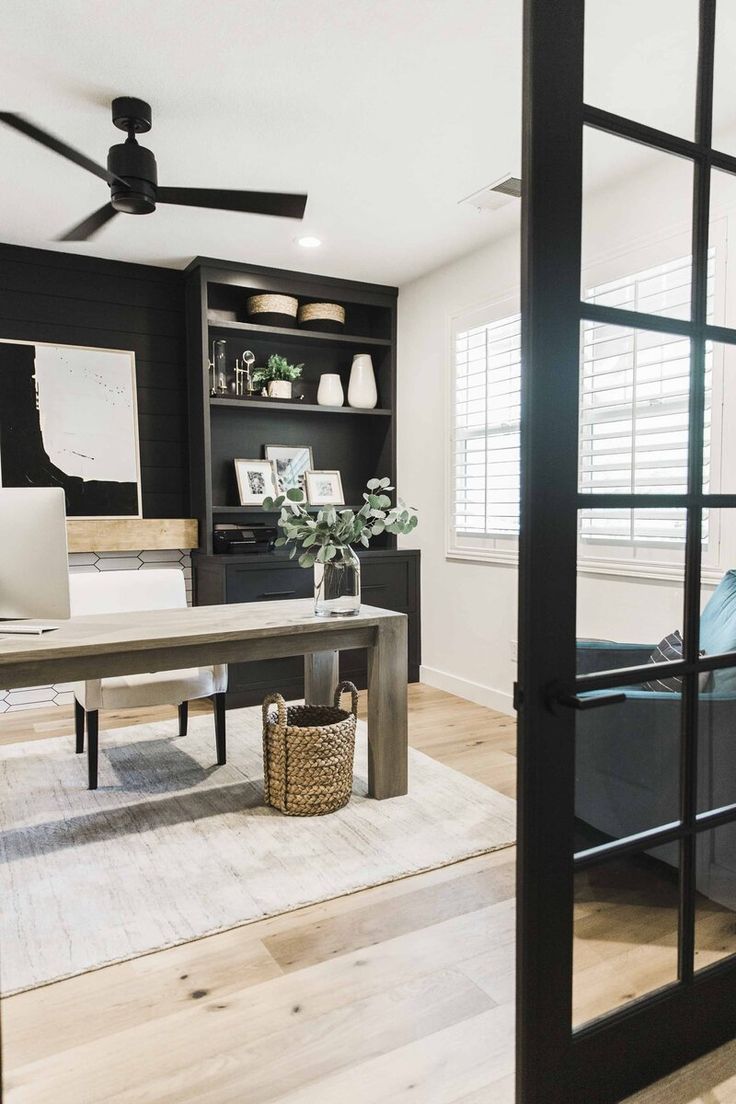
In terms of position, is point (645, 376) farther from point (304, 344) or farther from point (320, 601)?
point (304, 344)

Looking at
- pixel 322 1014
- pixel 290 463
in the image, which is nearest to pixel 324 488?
pixel 290 463

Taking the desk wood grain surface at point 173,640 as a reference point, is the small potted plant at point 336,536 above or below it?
above

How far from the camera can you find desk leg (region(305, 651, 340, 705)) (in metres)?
3.25

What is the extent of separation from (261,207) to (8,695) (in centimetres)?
297

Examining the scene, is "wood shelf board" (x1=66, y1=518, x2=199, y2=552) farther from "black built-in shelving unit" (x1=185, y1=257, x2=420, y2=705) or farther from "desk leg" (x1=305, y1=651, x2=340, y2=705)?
"desk leg" (x1=305, y1=651, x2=340, y2=705)

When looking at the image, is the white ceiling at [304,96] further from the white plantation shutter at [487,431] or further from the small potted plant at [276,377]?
the small potted plant at [276,377]

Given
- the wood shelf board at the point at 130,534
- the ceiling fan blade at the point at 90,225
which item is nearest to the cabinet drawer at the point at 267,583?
the wood shelf board at the point at 130,534

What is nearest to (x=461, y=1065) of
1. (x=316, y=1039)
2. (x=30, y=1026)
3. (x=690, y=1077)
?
(x=316, y=1039)

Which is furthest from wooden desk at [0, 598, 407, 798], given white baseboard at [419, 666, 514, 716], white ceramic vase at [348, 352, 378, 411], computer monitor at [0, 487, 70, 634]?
white ceramic vase at [348, 352, 378, 411]

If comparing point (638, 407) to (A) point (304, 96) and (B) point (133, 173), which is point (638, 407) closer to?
(A) point (304, 96)

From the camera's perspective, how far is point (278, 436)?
4840 mm

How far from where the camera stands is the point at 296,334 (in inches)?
179

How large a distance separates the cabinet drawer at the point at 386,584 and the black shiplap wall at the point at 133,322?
121 centimetres

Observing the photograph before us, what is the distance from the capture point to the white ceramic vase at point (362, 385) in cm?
485
